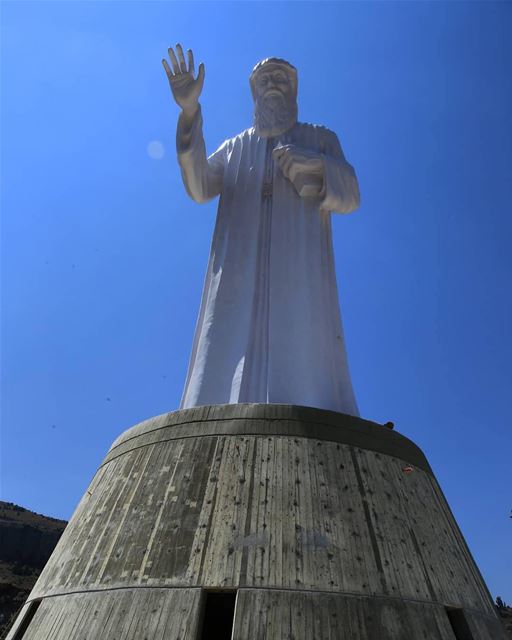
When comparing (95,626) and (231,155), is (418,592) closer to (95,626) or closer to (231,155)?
(95,626)

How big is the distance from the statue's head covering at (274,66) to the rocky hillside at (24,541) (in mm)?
25036

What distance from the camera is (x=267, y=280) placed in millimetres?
7418

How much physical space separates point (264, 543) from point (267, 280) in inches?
164

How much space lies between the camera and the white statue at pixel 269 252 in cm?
660

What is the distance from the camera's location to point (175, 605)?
3.59 m

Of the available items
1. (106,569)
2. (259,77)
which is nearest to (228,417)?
(106,569)

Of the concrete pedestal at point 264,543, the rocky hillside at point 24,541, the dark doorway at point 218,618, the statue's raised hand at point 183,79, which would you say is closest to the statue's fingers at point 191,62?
the statue's raised hand at point 183,79

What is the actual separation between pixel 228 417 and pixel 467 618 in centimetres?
262

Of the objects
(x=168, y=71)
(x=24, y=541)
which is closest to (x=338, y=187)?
(x=168, y=71)

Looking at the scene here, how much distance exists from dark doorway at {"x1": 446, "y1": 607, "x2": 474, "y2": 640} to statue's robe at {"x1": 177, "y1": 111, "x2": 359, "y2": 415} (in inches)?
103

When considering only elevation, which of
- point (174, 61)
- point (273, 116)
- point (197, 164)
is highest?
point (273, 116)

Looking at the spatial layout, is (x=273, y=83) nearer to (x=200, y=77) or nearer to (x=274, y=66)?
(x=274, y=66)

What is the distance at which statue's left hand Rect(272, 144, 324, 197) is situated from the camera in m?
7.76

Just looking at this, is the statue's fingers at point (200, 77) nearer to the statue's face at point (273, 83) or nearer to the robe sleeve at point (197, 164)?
the robe sleeve at point (197, 164)
